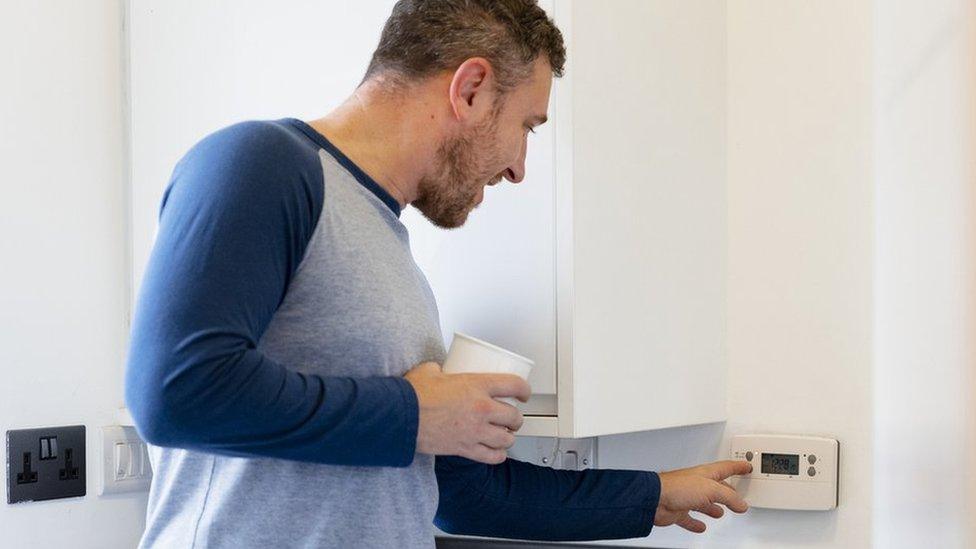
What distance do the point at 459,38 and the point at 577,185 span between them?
0.80 ft

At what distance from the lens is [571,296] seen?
4.26 ft

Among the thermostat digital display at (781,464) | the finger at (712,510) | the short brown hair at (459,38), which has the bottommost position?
the finger at (712,510)

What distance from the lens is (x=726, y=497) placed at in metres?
1.42

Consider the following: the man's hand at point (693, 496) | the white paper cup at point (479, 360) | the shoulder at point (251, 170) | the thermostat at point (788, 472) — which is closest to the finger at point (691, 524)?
the man's hand at point (693, 496)

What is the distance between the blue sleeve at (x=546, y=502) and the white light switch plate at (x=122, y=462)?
0.54 meters

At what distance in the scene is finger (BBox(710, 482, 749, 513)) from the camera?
4.64 feet

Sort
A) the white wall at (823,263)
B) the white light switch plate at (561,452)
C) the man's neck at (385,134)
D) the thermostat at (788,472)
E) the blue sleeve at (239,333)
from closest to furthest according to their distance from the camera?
the blue sleeve at (239,333)
the man's neck at (385,134)
the white wall at (823,263)
the thermostat at (788,472)
the white light switch plate at (561,452)

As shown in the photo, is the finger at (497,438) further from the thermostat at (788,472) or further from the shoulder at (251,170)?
the thermostat at (788,472)

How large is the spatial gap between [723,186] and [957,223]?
560mm

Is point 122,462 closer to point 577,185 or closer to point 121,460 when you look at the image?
point 121,460

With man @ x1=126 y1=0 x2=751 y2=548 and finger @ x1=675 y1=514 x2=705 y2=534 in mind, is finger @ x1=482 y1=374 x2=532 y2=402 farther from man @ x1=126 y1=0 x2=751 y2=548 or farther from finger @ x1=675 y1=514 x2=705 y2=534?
finger @ x1=675 y1=514 x2=705 y2=534

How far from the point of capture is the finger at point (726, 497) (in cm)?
141

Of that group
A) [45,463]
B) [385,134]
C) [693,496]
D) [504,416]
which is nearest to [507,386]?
[504,416]

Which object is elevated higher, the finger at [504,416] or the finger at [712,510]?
the finger at [504,416]
